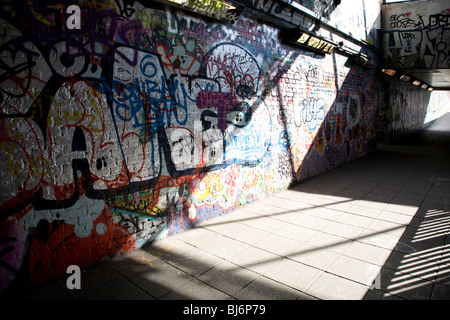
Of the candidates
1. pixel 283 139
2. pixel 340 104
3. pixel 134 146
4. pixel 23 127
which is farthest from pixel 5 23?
pixel 340 104

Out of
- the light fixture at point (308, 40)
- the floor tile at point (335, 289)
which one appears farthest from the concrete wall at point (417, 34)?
the floor tile at point (335, 289)

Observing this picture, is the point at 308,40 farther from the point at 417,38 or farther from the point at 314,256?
the point at 417,38

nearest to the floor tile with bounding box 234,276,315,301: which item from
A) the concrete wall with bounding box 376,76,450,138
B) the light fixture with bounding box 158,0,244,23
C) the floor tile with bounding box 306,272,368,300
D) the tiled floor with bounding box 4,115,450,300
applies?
the tiled floor with bounding box 4,115,450,300

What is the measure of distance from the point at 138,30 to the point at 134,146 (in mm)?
1488

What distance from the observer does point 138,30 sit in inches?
138

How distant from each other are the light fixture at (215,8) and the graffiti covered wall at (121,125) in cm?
16

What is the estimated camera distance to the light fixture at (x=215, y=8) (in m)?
3.80

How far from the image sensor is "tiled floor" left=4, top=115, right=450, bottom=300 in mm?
2865

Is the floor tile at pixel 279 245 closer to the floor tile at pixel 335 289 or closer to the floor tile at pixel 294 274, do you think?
the floor tile at pixel 294 274

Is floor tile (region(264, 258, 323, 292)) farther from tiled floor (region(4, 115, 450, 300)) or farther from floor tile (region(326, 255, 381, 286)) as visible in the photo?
floor tile (region(326, 255, 381, 286))
